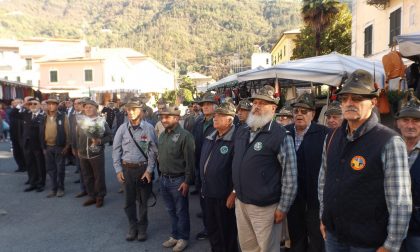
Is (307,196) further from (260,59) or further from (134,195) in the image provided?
(260,59)

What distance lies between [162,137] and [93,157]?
95.1 inches

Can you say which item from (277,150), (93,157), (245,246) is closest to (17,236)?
(93,157)

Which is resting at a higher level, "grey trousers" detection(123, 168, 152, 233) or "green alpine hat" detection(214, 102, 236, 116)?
"green alpine hat" detection(214, 102, 236, 116)

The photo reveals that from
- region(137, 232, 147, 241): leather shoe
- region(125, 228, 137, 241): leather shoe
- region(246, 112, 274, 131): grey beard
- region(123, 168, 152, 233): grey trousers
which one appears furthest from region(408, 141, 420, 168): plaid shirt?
region(125, 228, 137, 241): leather shoe

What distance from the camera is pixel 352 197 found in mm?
2299

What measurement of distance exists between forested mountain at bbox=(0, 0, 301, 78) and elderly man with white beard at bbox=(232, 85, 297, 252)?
312 feet

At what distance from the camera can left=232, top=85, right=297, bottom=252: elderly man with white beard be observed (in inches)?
125

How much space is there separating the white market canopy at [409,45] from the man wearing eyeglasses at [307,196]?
1161mm

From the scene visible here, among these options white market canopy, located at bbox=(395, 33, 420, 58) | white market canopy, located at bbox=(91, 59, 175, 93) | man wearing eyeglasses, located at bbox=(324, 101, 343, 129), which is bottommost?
man wearing eyeglasses, located at bbox=(324, 101, 343, 129)

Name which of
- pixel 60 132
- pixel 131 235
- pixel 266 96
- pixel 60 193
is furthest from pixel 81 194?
pixel 266 96

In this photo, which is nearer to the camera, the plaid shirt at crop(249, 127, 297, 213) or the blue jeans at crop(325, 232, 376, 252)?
the blue jeans at crop(325, 232, 376, 252)

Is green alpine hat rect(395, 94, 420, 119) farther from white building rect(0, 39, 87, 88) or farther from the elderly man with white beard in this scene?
white building rect(0, 39, 87, 88)

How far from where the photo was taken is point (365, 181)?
225cm

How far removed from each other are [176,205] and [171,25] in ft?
483
